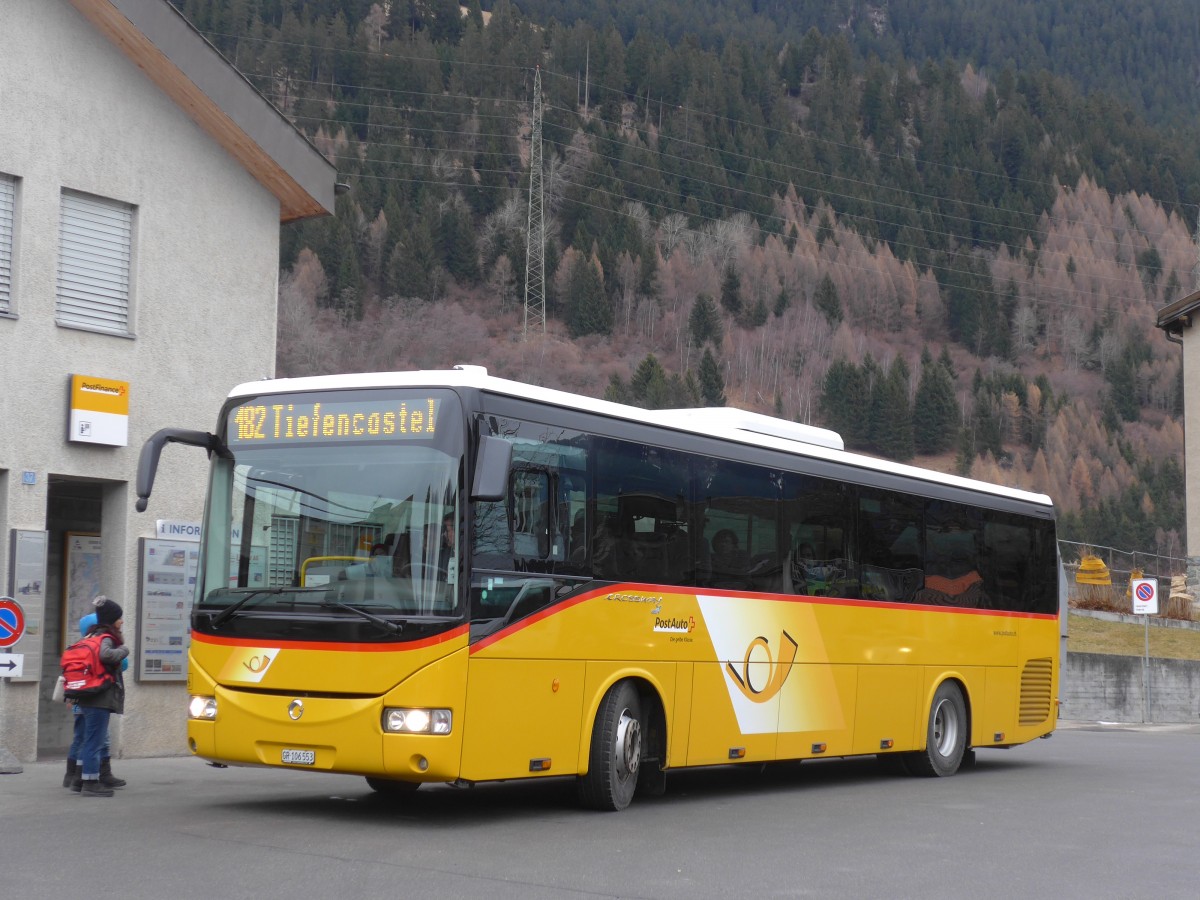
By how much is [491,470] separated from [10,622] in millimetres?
5735

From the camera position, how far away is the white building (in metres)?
15.4

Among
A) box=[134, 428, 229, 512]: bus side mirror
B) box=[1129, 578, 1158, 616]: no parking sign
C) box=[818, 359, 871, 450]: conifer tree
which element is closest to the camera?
box=[134, 428, 229, 512]: bus side mirror

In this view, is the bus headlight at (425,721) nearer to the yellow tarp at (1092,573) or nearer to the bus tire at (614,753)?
the bus tire at (614,753)

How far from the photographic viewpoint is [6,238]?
15.5 metres

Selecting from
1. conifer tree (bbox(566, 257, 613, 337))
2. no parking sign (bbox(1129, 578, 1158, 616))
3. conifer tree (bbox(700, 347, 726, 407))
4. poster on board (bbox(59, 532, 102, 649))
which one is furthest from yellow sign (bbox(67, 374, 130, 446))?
conifer tree (bbox(566, 257, 613, 337))

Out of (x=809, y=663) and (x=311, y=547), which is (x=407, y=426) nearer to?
(x=311, y=547)

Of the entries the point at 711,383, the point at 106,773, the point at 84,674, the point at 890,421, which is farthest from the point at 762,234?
the point at 84,674

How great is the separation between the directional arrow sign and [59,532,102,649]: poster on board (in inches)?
118

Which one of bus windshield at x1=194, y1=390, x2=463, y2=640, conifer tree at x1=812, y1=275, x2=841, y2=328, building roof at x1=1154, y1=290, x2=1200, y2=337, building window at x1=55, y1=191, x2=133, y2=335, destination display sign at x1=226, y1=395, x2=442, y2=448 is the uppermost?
conifer tree at x1=812, y1=275, x2=841, y2=328

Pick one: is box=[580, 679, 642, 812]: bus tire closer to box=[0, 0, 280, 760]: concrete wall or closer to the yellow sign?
box=[0, 0, 280, 760]: concrete wall

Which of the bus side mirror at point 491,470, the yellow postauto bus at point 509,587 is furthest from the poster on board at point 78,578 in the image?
the bus side mirror at point 491,470

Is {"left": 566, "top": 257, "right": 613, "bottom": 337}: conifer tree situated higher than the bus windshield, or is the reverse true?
{"left": 566, "top": 257, "right": 613, "bottom": 337}: conifer tree

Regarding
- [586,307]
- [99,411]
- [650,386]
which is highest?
[586,307]

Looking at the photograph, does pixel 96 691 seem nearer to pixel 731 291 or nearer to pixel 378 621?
pixel 378 621
